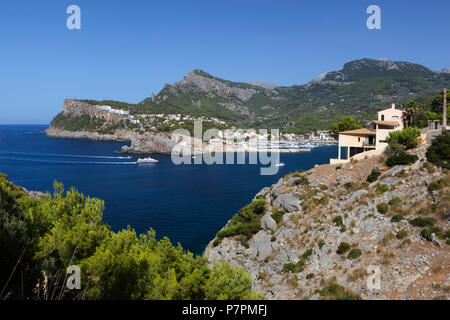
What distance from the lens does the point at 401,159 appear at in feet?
80.8

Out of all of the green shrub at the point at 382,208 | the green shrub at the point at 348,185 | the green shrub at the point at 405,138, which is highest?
the green shrub at the point at 405,138

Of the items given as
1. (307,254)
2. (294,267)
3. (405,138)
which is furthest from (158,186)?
(405,138)

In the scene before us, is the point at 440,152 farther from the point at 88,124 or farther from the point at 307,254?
the point at 88,124

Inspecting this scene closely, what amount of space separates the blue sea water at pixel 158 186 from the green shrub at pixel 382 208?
16.6 metres

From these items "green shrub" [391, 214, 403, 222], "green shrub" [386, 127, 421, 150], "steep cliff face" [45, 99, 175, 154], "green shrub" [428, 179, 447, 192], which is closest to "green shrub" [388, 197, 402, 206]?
"green shrub" [391, 214, 403, 222]

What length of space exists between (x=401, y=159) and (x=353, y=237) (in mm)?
8583

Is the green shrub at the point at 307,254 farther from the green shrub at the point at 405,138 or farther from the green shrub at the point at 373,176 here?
the green shrub at the point at 405,138

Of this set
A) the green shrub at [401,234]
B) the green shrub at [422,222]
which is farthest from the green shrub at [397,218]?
the green shrub at [401,234]

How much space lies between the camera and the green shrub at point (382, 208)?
20855 millimetres

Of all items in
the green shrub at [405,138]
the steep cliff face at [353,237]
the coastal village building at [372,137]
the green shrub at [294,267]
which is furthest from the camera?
the coastal village building at [372,137]

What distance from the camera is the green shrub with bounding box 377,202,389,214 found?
20855 millimetres
